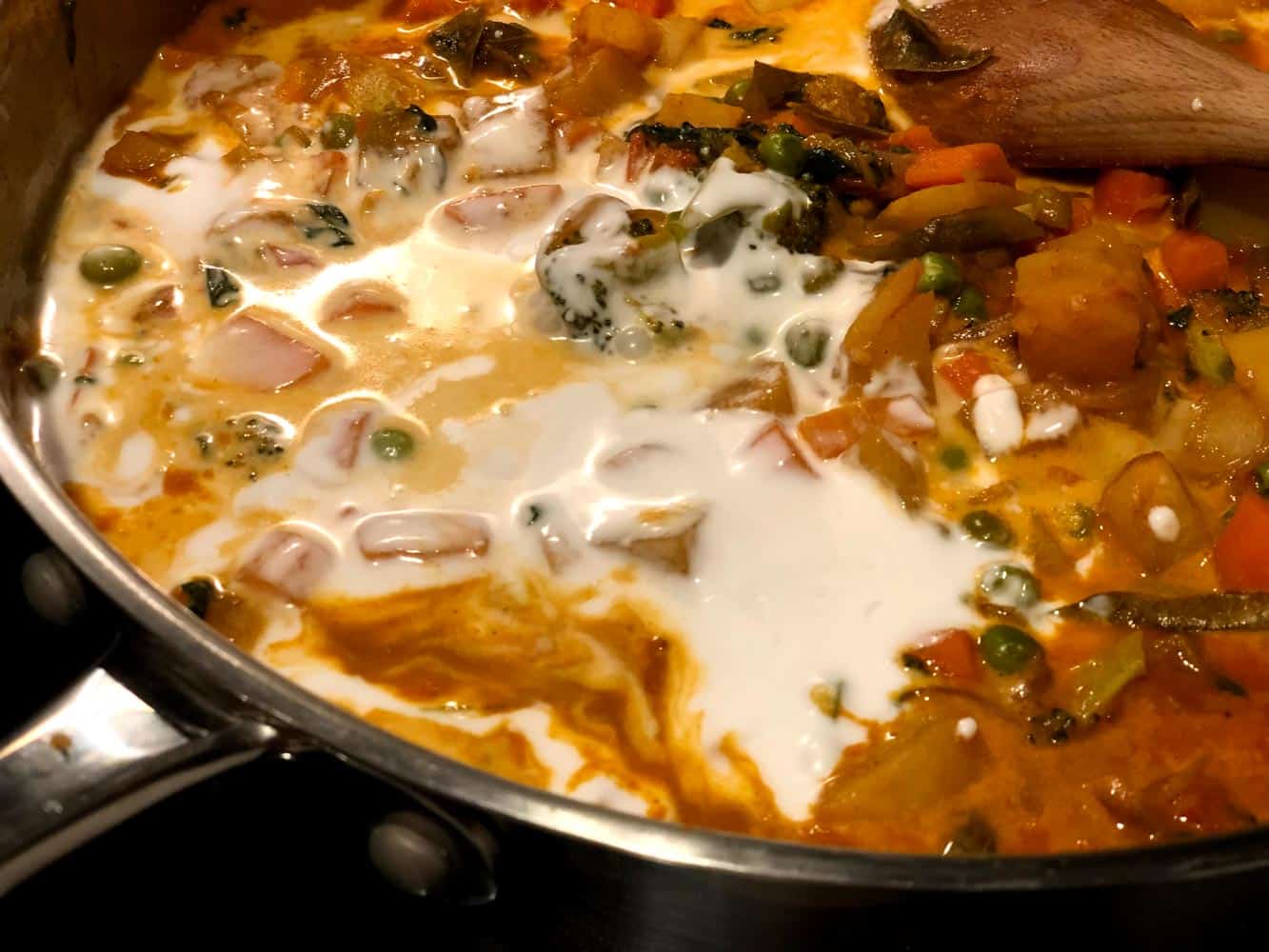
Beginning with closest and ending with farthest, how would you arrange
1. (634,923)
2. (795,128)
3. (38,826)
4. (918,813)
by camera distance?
1. (38,826)
2. (634,923)
3. (918,813)
4. (795,128)

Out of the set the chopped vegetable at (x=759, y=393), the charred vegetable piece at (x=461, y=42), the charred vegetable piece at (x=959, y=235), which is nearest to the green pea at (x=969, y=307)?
the charred vegetable piece at (x=959, y=235)

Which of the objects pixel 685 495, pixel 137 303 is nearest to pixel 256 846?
pixel 685 495

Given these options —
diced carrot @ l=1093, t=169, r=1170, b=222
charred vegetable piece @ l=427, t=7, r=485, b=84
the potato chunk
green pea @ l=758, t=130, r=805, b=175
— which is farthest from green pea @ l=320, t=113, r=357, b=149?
diced carrot @ l=1093, t=169, r=1170, b=222

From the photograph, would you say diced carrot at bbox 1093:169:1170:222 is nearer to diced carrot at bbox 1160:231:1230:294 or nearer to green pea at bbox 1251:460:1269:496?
diced carrot at bbox 1160:231:1230:294

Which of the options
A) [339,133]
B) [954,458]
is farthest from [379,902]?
[339,133]

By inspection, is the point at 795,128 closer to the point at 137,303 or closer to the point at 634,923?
the point at 137,303

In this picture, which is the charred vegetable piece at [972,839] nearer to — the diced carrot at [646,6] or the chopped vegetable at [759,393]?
the chopped vegetable at [759,393]
